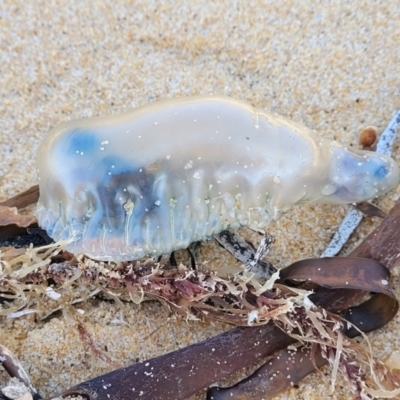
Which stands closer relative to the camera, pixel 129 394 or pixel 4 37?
pixel 129 394

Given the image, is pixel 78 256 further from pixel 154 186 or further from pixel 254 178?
pixel 254 178

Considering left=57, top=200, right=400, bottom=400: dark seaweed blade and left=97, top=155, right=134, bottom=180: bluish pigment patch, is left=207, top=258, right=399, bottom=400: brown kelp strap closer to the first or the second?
left=57, top=200, right=400, bottom=400: dark seaweed blade

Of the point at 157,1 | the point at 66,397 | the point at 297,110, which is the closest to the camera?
the point at 66,397

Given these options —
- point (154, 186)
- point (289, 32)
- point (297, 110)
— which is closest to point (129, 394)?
point (154, 186)

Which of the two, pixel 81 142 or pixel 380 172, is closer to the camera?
pixel 81 142

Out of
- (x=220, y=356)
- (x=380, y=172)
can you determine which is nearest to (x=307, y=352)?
(x=220, y=356)

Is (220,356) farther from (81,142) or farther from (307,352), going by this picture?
(81,142)
